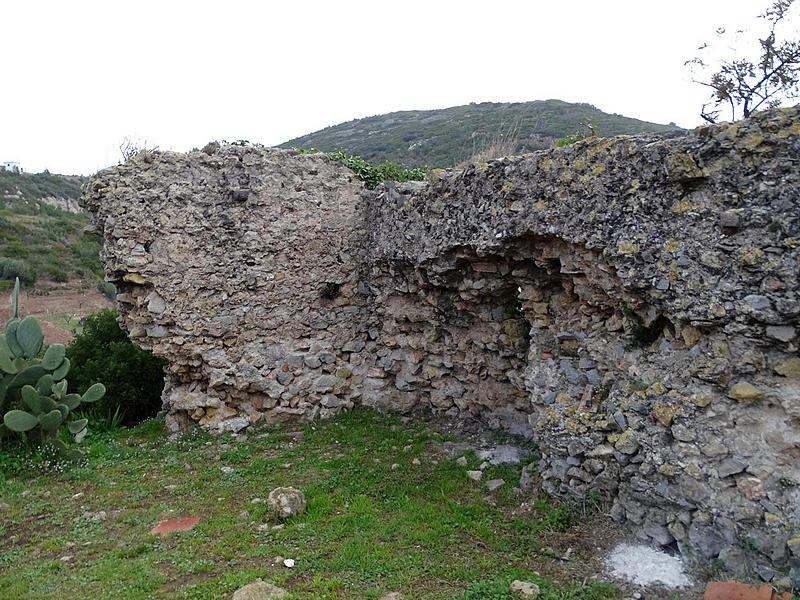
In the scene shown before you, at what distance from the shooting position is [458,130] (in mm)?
24531

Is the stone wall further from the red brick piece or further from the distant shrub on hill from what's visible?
the red brick piece

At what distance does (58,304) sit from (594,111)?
23081 millimetres

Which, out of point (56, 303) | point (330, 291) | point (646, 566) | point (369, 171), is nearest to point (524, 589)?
point (646, 566)

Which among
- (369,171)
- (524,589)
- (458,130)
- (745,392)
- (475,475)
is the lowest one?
(475,475)

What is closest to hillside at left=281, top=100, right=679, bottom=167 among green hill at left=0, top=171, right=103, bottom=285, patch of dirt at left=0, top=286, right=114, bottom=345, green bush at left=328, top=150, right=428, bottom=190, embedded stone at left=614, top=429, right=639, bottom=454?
patch of dirt at left=0, top=286, right=114, bottom=345

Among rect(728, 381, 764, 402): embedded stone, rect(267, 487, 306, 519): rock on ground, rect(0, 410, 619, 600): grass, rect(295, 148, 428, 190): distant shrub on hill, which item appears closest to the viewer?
rect(728, 381, 764, 402): embedded stone

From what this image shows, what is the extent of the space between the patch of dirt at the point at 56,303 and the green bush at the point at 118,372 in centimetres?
809

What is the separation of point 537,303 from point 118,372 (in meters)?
6.21

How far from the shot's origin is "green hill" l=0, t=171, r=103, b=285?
21.7 metres

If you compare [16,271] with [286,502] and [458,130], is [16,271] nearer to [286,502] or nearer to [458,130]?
[458,130]

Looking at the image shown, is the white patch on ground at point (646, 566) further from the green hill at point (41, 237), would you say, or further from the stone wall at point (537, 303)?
the green hill at point (41, 237)

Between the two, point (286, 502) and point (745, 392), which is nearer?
point (745, 392)

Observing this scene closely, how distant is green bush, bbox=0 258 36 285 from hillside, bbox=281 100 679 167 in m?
10.4

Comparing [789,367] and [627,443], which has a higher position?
[789,367]
